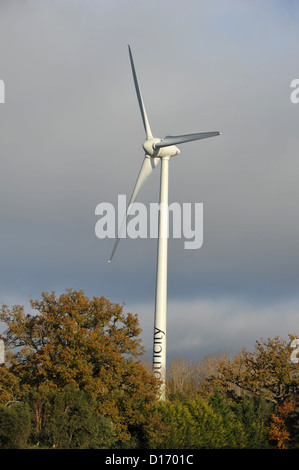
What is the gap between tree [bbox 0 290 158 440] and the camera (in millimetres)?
58531

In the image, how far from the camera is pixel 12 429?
51.5 metres

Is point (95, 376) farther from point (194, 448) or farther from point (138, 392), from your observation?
point (194, 448)

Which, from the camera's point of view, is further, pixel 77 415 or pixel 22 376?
pixel 22 376

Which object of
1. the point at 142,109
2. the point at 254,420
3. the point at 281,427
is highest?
the point at 142,109

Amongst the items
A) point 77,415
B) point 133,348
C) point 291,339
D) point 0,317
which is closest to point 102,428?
point 77,415

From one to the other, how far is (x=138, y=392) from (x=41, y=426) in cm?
942

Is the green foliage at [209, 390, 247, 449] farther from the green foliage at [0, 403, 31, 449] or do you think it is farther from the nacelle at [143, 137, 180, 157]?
the nacelle at [143, 137, 180, 157]

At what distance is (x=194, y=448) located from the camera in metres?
62.5

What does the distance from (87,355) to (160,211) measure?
1932cm

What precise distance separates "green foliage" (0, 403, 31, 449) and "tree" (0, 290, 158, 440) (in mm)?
6327

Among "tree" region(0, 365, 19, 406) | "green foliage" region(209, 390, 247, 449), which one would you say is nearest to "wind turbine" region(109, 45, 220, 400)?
"green foliage" region(209, 390, 247, 449)

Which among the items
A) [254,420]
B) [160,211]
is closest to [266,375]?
[254,420]

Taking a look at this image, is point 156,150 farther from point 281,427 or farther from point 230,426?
point 281,427
